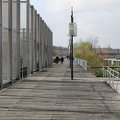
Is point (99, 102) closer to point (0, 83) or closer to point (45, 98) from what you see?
point (45, 98)

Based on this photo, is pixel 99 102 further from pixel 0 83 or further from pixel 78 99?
pixel 0 83

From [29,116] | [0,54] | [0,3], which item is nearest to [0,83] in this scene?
[0,54]

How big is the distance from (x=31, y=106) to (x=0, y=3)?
21.8 feet

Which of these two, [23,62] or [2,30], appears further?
[23,62]

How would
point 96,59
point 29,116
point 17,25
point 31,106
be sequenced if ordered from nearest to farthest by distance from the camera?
point 29,116, point 31,106, point 17,25, point 96,59

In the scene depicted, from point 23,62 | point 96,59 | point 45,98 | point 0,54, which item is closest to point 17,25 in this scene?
point 23,62

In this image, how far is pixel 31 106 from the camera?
1134cm

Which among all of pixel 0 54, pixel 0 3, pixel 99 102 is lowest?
pixel 99 102

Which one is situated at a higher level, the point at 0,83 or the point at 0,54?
the point at 0,54

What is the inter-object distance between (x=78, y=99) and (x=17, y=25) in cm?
1012

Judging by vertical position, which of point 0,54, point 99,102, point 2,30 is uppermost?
point 2,30

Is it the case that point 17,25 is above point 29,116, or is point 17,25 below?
above

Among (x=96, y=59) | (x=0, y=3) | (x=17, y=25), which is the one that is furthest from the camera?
(x=96, y=59)

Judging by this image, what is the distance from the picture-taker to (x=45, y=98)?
13.5 m
